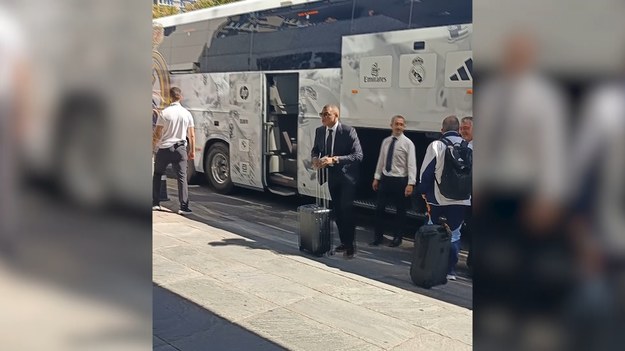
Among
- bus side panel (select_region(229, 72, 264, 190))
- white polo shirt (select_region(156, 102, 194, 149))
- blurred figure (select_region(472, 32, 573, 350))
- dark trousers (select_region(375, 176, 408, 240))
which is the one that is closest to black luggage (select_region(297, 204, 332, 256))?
dark trousers (select_region(375, 176, 408, 240))

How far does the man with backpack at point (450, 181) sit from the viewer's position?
6.29 metres

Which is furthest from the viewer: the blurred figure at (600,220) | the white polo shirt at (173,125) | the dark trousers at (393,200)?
the white polo shirt at (173,125)

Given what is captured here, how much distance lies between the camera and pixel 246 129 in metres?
11.2

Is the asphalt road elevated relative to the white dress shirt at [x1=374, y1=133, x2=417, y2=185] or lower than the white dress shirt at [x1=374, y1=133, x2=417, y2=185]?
lower

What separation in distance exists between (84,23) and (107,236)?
31.2 inches

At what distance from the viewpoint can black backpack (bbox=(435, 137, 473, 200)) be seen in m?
6.26

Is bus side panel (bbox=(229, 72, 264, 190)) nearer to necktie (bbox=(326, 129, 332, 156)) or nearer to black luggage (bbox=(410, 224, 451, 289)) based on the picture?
necktie (bbox=(326, 129, 332, 156))

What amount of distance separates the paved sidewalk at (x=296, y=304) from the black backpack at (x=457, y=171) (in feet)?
3.73

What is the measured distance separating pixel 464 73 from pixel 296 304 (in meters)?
3.58

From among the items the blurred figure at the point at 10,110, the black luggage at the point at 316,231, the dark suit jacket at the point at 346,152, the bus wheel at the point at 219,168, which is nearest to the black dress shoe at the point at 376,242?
the black luggage at the point at 316,231

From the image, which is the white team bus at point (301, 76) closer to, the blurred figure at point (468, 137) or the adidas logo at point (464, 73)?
the adidas logo at point (464, 73)

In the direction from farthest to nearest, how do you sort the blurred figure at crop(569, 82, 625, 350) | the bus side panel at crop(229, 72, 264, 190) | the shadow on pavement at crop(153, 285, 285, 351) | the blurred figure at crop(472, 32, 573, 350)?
the bus side panel at crop(229, 72, 264, 190) < the shadow on pavement at crop(153, 285, 285, 351) < the blurred figure at crop(472, 32, 573, 350) < the blurred figure at crop(569, 82, 625, 350)

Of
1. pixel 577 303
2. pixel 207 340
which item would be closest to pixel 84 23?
pixel 577 303

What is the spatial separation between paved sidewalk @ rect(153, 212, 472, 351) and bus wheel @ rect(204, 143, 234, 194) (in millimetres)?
4318
